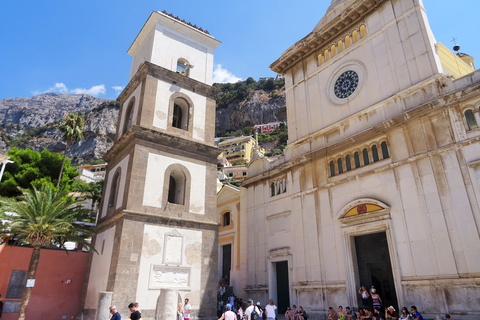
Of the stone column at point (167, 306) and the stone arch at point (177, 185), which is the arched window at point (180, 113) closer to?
the stone arch at point (177, 185)

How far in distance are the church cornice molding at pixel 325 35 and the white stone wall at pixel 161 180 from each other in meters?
10.5

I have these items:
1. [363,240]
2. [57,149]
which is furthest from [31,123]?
[363,240]

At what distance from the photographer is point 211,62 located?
2220 centimetres

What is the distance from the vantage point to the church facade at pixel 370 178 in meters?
12.6

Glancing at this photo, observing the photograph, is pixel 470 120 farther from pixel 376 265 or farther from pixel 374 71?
pixel 376 265

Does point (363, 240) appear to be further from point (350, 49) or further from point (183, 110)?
point (183, 110)

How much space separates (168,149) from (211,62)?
794 cm

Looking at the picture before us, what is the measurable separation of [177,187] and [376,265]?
11294mm

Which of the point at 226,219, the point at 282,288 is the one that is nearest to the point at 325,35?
the point at 226,219

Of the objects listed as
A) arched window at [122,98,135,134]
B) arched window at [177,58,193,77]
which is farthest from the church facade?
arched window at [122,98,135,134]

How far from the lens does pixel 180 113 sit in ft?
66.8

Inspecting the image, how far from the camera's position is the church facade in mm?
12586

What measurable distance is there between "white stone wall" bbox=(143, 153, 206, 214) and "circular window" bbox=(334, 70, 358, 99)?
9248 mm

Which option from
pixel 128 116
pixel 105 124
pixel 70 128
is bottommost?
pixel 128 116
